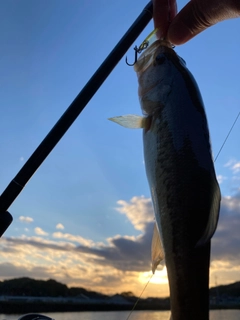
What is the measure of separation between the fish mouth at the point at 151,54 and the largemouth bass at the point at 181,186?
311mm

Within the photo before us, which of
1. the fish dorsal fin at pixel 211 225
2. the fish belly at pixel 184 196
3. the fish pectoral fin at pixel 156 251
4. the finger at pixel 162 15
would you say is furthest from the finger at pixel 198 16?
the fish pectoral fin at pixel 156 251

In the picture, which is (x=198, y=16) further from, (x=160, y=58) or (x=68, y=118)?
(x=68, y=118)

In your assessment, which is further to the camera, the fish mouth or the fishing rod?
the fishing rod

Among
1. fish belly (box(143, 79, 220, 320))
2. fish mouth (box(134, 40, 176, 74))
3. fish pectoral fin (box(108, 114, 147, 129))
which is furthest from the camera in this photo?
fish mouth (box(134, 40, 176, 74))

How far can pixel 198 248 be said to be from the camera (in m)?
1.74

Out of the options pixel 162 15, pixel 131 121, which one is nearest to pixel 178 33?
pixel 162 15

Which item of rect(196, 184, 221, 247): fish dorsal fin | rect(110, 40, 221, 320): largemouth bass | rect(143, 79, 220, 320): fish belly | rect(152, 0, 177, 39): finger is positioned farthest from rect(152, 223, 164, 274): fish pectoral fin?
rect(152, 0, 177, 39): finger

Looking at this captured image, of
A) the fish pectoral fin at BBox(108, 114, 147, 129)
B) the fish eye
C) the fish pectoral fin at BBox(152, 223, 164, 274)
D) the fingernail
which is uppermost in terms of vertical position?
the fingernail

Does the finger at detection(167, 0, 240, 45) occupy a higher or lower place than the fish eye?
higher

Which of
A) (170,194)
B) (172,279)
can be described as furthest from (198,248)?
(170,194)

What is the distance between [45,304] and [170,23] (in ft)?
228

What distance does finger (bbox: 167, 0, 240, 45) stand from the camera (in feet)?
7.60

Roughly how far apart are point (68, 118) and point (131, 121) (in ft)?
4.43

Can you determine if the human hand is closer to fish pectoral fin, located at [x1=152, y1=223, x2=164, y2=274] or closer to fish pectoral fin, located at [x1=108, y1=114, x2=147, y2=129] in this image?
fish pectoral fin, located at [x1=108, y1=114, x2=147, y2=129]
